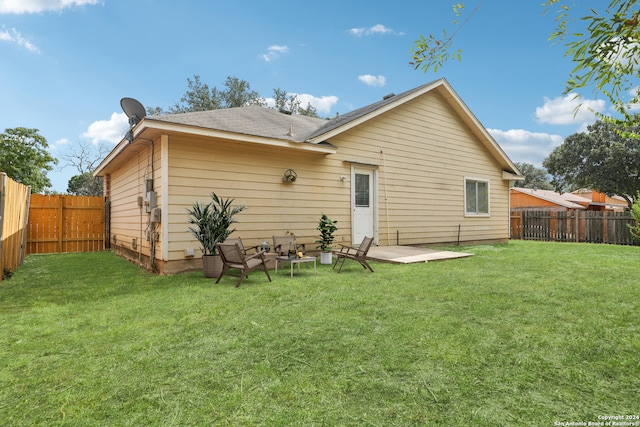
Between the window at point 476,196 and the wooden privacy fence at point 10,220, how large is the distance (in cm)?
1185

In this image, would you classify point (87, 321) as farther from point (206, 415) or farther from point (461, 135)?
point (461, 135)

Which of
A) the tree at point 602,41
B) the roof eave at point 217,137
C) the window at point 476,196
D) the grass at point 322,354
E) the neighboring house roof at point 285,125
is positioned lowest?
the grass at point 322,354

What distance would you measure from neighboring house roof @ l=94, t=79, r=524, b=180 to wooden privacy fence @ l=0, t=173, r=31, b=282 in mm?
2082

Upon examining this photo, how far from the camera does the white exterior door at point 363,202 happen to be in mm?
8930

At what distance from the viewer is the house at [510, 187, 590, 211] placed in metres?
26.6

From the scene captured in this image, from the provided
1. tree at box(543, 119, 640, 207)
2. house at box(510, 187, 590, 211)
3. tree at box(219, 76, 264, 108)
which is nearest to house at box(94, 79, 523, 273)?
tree at box(219, 76, 264, 108)

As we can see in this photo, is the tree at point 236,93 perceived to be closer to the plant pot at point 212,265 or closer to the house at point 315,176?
the house at point 315,176

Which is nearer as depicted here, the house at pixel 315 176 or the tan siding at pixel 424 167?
the house at pixel 315 176

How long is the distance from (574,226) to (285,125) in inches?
532

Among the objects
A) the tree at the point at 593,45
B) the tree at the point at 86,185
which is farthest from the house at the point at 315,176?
the tree at the point at 86,185

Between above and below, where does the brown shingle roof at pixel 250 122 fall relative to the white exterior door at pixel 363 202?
above

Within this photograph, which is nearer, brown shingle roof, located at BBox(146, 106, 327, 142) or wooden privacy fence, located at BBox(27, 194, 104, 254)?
brown shingle roof, located at BBox(146, 106, 327, 142)

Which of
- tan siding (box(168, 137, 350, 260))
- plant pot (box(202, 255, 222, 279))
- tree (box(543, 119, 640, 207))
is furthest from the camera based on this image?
tree (box(543, 119, 640, 207))

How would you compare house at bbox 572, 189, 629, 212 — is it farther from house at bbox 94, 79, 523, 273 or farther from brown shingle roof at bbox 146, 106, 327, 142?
brown shingle roof at bbox 146, 106, 327, 142
